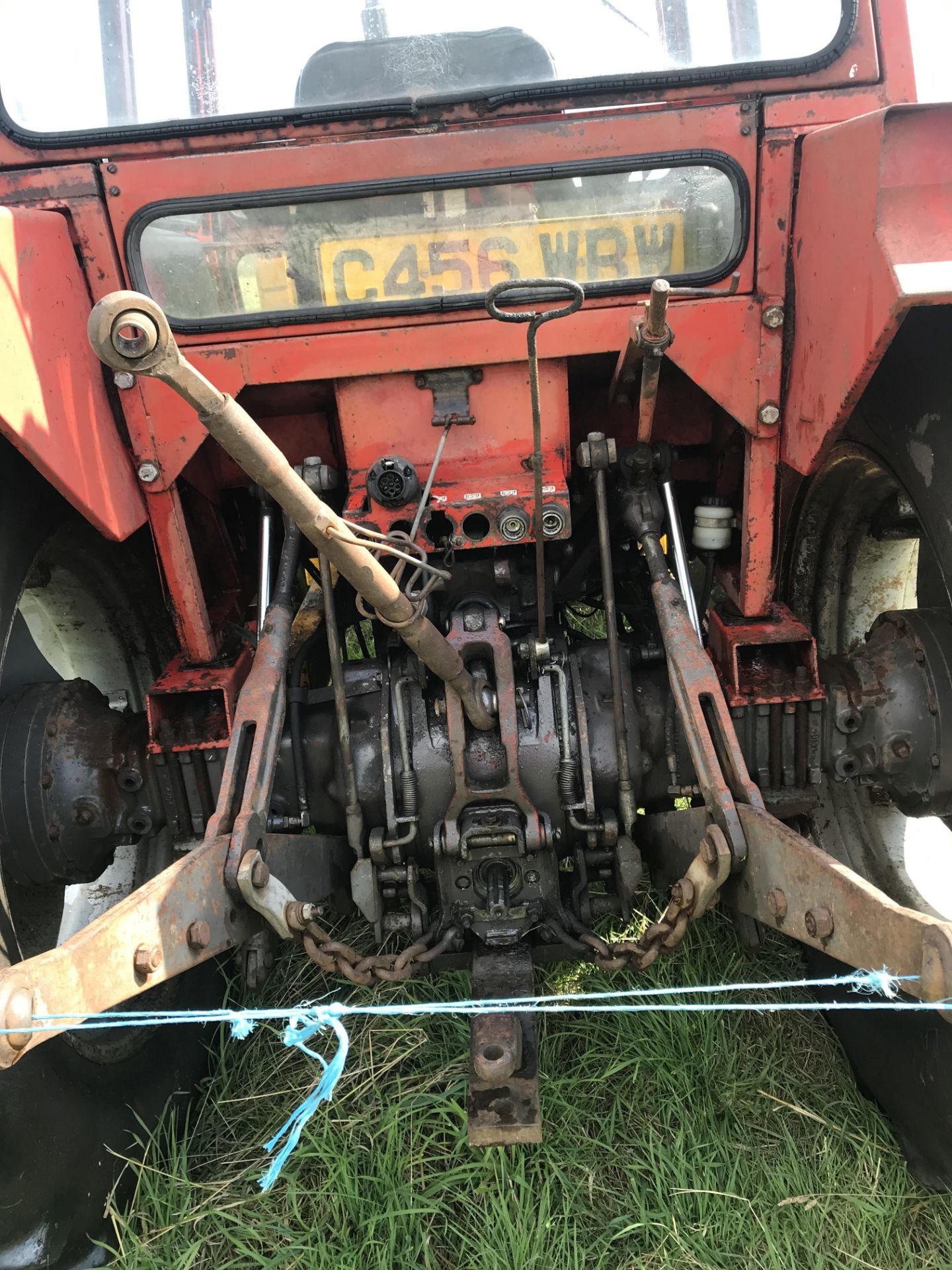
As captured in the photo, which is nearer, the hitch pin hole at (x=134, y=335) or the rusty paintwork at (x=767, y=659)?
the hitch pin hole at (x=134, y=335)

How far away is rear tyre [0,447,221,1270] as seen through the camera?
164 centimetres

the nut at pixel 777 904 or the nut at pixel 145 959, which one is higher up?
the nut at pixel 145 959

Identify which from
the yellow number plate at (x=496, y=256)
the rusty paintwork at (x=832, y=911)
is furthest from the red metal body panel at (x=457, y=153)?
the rusty paintwork at (x=832, y=911)

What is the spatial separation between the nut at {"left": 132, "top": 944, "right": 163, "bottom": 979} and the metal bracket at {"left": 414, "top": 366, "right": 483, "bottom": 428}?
44.9 inches

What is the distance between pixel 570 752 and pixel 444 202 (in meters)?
1.15

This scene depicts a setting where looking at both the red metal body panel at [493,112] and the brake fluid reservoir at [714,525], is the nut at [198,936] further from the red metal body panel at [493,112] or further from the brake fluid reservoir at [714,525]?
the red metal body panel at [493,112]

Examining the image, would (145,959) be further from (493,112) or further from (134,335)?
(493,112)

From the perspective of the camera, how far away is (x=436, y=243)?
6.15 feet

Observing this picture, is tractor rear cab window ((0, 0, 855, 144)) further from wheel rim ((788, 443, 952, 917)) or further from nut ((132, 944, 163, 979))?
nut ((132, 944, 163, 979))

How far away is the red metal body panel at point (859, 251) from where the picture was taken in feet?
4.70

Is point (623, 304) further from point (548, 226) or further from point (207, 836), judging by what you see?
point (207, 836)

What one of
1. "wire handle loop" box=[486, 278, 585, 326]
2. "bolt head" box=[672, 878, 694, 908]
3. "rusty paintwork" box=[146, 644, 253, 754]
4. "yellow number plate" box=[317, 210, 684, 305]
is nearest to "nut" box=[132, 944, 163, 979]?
"rusty paintwork" box=[146, 644, 253, 754]

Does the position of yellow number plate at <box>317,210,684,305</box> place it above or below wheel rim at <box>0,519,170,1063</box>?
above

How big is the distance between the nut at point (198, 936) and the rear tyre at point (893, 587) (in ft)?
4.45
